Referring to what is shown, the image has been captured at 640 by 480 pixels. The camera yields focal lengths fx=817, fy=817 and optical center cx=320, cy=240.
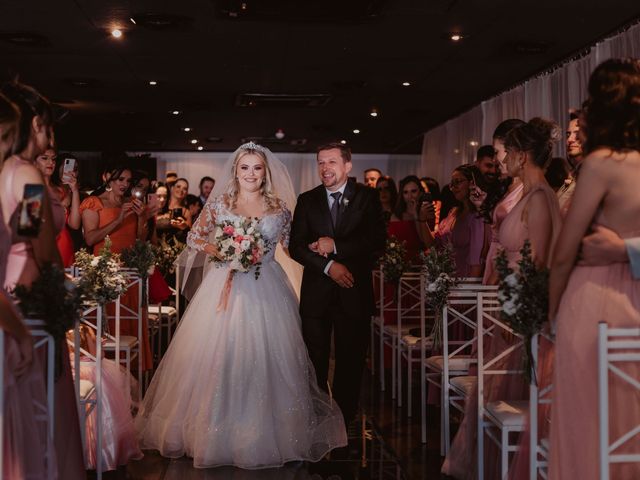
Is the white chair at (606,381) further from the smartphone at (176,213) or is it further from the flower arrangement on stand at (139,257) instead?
the smartphone at (176,213)

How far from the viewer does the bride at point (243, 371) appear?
479 centimetres

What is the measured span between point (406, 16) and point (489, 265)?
3.27 m

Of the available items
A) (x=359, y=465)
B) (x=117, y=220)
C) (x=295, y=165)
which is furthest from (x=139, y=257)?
(x=295, y=165)

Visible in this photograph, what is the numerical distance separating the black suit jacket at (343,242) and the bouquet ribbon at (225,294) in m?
0.47

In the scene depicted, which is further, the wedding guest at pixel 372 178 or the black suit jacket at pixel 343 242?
the wedding guest at pixel 372 178

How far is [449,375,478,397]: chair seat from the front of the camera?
4.43m

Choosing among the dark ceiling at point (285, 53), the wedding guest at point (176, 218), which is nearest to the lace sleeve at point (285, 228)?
the dark ceiling at point (285, 53)

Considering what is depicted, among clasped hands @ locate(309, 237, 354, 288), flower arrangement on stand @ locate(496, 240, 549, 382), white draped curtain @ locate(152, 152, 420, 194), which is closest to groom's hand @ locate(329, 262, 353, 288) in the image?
clasped hands @ locate(309, 237, 354, 288)

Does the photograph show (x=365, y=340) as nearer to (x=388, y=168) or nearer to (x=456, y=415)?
(x=456, y=415)

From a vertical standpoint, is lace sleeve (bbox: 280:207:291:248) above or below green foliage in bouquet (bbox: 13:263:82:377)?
above

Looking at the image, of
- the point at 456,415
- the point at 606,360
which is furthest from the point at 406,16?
the point at 606,360

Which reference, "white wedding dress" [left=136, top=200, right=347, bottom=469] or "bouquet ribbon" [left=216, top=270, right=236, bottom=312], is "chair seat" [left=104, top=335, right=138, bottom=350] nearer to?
"white wedding dress" [left=136, top=200, right=347, bottom=469]

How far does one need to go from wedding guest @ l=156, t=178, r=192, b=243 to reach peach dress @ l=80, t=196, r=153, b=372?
2.04m

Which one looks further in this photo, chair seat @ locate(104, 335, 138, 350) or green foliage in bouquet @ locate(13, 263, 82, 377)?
chair seat @ locate(104, 335, 138, 350)
